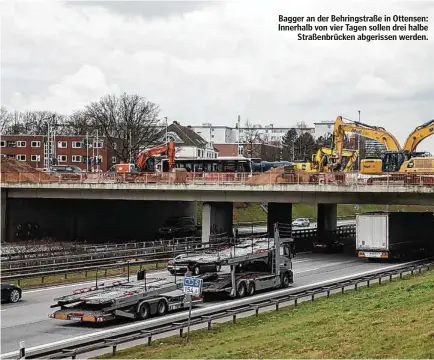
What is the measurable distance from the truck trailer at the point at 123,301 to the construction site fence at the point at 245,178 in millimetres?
27070

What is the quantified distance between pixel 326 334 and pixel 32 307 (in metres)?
14.2

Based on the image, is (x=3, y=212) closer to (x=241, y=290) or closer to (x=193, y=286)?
(x=241, y=290)

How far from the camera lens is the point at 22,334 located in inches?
933

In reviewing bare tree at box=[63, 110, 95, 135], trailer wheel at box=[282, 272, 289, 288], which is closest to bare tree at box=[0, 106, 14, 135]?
bare tree at box=[63, 110, 95, 135]

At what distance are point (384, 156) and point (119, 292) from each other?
46.1 m

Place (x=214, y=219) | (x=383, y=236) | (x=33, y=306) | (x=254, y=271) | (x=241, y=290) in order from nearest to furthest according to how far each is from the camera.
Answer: (x=33, y=306)
(x=241, y=290)
(x=254, y=271)
(x=383, y=236)
(x=214, y=219)

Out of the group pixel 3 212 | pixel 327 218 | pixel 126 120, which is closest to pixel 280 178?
pixel 327 218

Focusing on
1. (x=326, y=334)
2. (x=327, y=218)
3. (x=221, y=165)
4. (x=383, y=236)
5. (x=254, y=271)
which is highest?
(x=221, y=165)

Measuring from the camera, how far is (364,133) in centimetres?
6794

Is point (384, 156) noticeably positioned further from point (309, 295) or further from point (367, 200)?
point (309, 295)

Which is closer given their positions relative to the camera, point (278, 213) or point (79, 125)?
point (278, 213)

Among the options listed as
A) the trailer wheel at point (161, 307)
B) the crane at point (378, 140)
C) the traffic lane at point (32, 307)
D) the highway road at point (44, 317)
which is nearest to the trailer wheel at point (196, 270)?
the highway road at point (44, 317)

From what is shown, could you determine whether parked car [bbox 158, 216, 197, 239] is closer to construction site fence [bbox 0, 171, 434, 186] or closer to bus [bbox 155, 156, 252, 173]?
bus [bbox 155, 156, 252, 173]

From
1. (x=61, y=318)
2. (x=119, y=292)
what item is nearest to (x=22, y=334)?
(x=61, y=318)
